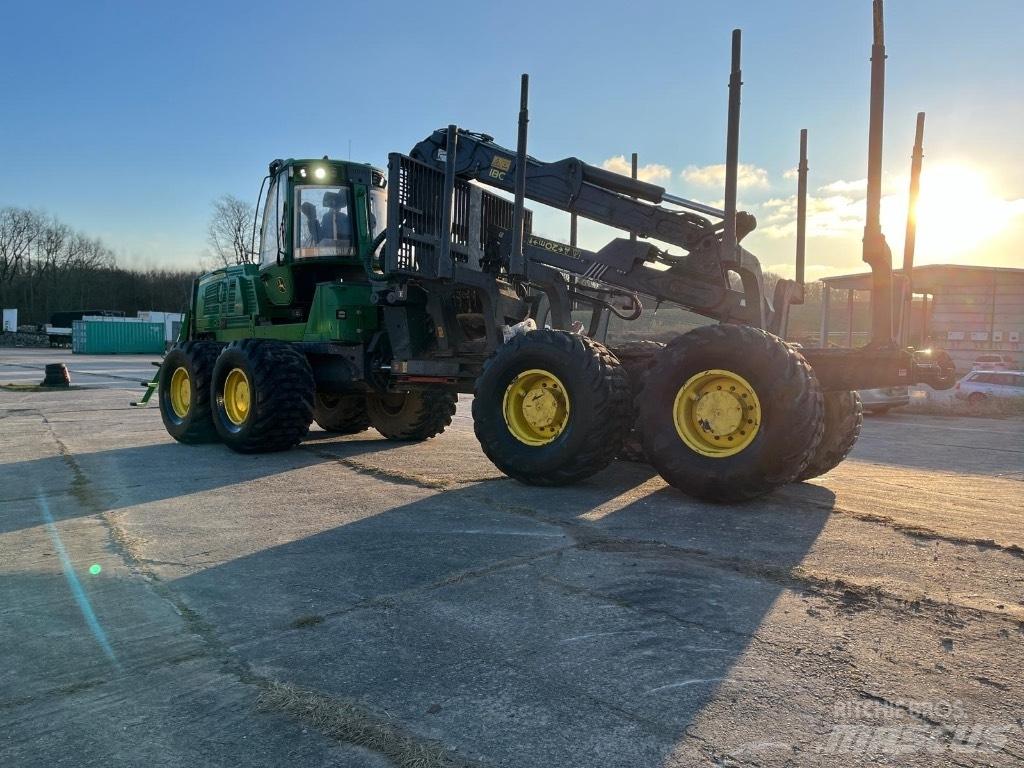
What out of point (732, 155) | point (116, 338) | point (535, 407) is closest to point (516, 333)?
point (535, 407)

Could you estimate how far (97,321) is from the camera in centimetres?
5591

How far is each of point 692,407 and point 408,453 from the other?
13.2 feet

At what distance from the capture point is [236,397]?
916cm

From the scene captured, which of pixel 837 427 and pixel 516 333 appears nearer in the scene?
pixel 837 427

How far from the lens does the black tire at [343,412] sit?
1080 cm

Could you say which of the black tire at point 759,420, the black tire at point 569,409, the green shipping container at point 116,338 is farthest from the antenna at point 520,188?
the green shipping container at point 116,338

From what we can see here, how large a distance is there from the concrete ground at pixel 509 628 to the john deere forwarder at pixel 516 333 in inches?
21.3

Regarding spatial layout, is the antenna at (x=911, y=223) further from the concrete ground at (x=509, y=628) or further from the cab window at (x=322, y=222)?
the cab window at (x=322, y=222)

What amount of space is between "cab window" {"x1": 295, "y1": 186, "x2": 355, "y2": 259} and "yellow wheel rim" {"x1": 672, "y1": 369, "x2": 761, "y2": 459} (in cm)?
519

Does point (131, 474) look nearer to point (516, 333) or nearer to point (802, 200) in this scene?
point (516, 333)

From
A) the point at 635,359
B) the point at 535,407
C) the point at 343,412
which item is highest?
the point at 635,359

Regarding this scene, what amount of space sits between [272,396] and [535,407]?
329 cm

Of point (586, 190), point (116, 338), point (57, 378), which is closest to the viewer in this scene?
point (586, 190)

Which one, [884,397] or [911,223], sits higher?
[911,223]
